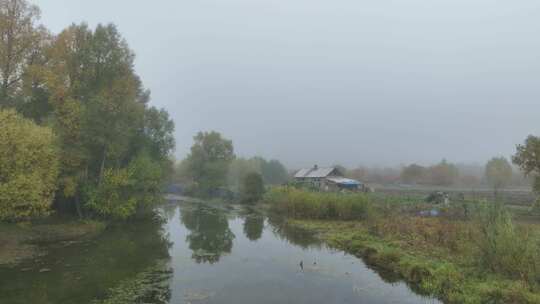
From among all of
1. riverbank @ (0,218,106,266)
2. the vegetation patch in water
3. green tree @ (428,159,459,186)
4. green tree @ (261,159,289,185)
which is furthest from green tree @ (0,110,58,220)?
green tree @ (428,159,459,186)

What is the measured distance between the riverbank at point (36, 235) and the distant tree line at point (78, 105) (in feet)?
3.83

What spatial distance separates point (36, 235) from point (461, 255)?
24090 millimetres

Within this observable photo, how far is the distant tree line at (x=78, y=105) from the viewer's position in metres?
23.1

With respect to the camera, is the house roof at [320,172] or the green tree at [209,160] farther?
the green tree at [209,160]

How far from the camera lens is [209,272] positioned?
48.0ft

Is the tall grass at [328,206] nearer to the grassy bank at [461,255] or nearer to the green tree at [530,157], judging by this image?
the grassy bank at [461,255]

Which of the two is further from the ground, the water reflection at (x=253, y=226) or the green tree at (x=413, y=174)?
the green tree at (x=413, y=174)

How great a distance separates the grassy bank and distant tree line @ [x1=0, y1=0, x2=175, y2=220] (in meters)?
17.3

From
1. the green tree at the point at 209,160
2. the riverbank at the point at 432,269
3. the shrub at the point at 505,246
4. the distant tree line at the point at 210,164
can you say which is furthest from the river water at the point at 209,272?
the green tree at the point at 209,160

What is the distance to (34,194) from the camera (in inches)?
638

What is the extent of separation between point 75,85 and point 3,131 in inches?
462

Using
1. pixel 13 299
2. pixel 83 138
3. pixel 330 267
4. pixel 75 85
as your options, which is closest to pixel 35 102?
pixel 75 85

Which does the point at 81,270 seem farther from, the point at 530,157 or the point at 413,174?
the point at 413,174

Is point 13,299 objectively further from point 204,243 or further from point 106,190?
point 106,190
